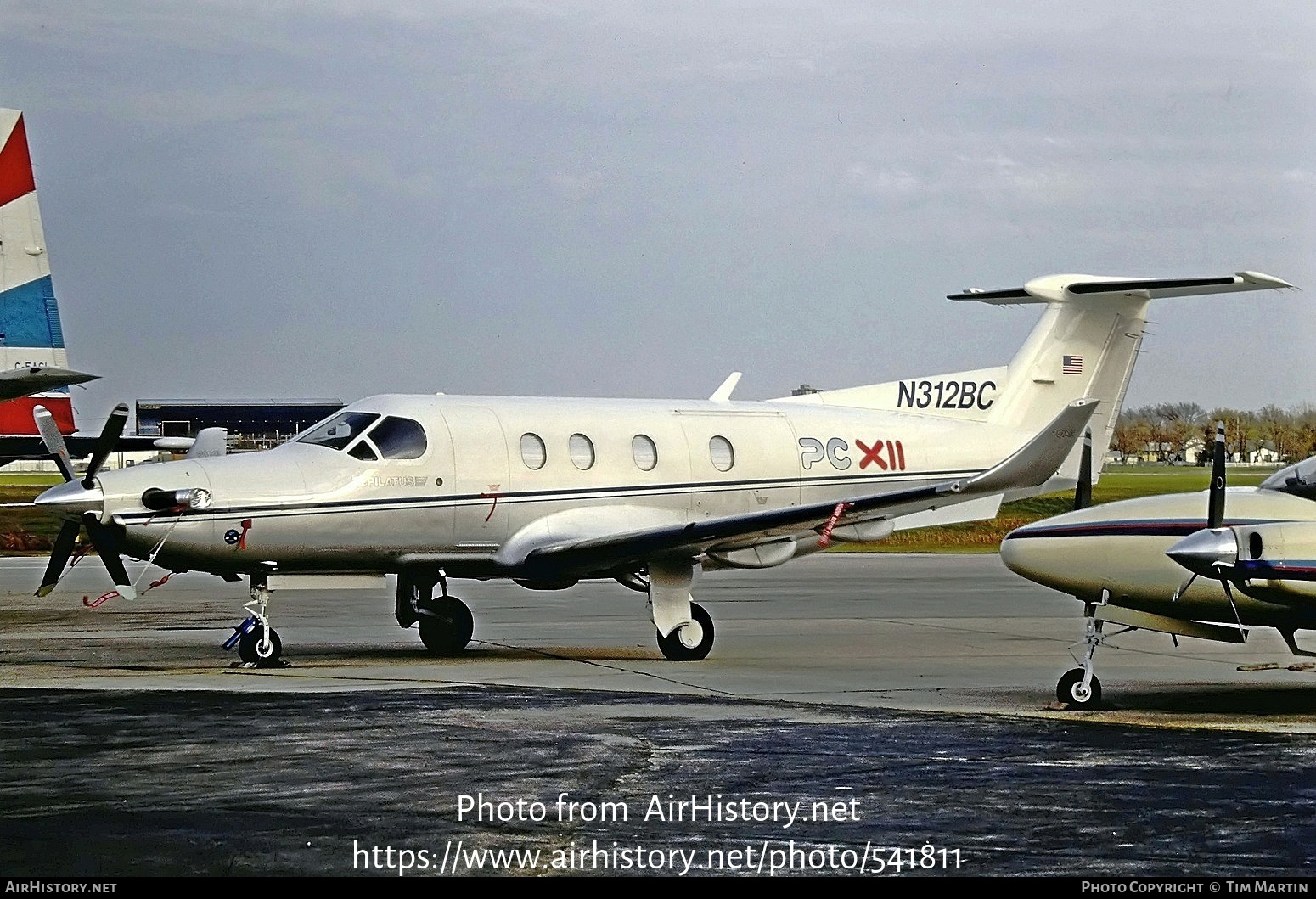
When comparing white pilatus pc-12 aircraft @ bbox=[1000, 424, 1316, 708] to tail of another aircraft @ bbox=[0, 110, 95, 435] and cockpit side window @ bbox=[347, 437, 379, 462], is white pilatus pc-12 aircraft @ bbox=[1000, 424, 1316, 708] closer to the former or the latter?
cockpit side window @ bbox=[347, 437, 379, 462]

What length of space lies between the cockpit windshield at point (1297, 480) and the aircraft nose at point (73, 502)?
32.5 feet

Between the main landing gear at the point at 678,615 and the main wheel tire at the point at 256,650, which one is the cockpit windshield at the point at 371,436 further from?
the main landing gear at the point at 678,615

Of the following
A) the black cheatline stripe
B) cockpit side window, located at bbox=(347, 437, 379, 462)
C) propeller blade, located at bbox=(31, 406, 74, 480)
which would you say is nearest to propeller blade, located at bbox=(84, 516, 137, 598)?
the black cheatline stripe

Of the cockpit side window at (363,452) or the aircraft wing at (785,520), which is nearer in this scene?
the aircraft wing at (785,520)

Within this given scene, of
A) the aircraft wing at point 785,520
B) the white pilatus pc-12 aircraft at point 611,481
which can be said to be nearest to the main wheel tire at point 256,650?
the white pilatus pc-12 aircraft at point 611,481

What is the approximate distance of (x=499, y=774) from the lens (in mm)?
9031

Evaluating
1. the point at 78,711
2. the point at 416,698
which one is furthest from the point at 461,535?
the point at 78,711

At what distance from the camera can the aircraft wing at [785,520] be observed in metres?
14.9

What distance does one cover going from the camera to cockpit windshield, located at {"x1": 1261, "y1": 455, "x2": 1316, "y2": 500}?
12.1 metres

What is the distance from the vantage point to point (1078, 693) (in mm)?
12141

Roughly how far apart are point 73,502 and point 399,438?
10.7 feet

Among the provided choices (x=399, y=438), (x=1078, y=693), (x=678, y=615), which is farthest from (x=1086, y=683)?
(x=399, y=438)

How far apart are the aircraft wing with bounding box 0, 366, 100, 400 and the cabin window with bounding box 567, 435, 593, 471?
568 centimetres

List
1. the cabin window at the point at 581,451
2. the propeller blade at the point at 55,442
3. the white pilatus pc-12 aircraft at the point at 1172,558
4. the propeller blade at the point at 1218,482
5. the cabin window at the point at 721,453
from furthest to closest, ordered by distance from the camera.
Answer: the cabin window at the point at 721,453 → the cabin window at the point at 581,451 → the propeller blade at the point at 55,442 → the white pilatus pc-12 aircraft at the point at 1172,558 → the propeller blade at the point at 1218,482
